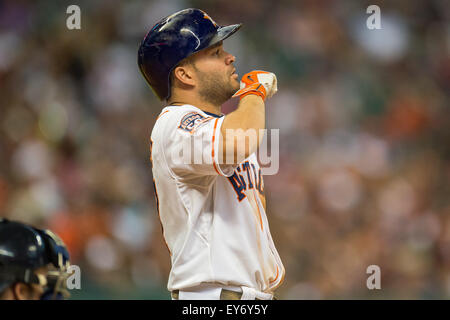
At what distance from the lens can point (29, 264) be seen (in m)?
2.47

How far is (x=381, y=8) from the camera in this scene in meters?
8.23

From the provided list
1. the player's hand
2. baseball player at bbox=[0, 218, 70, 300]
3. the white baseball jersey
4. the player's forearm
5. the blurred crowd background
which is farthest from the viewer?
the blurred crowd background

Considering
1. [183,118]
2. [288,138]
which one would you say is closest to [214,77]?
[183,118]

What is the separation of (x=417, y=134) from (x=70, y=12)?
185 inches

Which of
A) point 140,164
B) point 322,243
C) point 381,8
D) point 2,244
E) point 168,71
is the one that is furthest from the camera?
point 381,8

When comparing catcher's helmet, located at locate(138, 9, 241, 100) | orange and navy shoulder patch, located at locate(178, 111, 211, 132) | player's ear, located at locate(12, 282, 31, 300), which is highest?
catcher's helmet, located at locate(138, 9, 241, 100)

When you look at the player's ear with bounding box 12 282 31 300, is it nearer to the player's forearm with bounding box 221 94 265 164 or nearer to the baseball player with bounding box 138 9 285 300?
the baseball player with bounding box 138 9 285 300

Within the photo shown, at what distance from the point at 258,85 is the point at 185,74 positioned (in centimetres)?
36

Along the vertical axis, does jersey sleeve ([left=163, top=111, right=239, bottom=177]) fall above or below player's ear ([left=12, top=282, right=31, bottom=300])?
above

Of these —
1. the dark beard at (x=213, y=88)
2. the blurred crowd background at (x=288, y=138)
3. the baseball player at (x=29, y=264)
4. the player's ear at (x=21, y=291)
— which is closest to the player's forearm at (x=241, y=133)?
the dark beard at (x=213, y=88)

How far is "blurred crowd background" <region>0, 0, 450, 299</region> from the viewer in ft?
21.9

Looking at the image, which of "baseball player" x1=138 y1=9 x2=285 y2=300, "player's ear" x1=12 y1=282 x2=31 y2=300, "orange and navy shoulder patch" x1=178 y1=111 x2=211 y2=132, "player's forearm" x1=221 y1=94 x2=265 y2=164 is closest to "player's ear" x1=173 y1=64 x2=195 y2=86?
"baseball player" x1=138 y1=9 x2=285 y2=300
